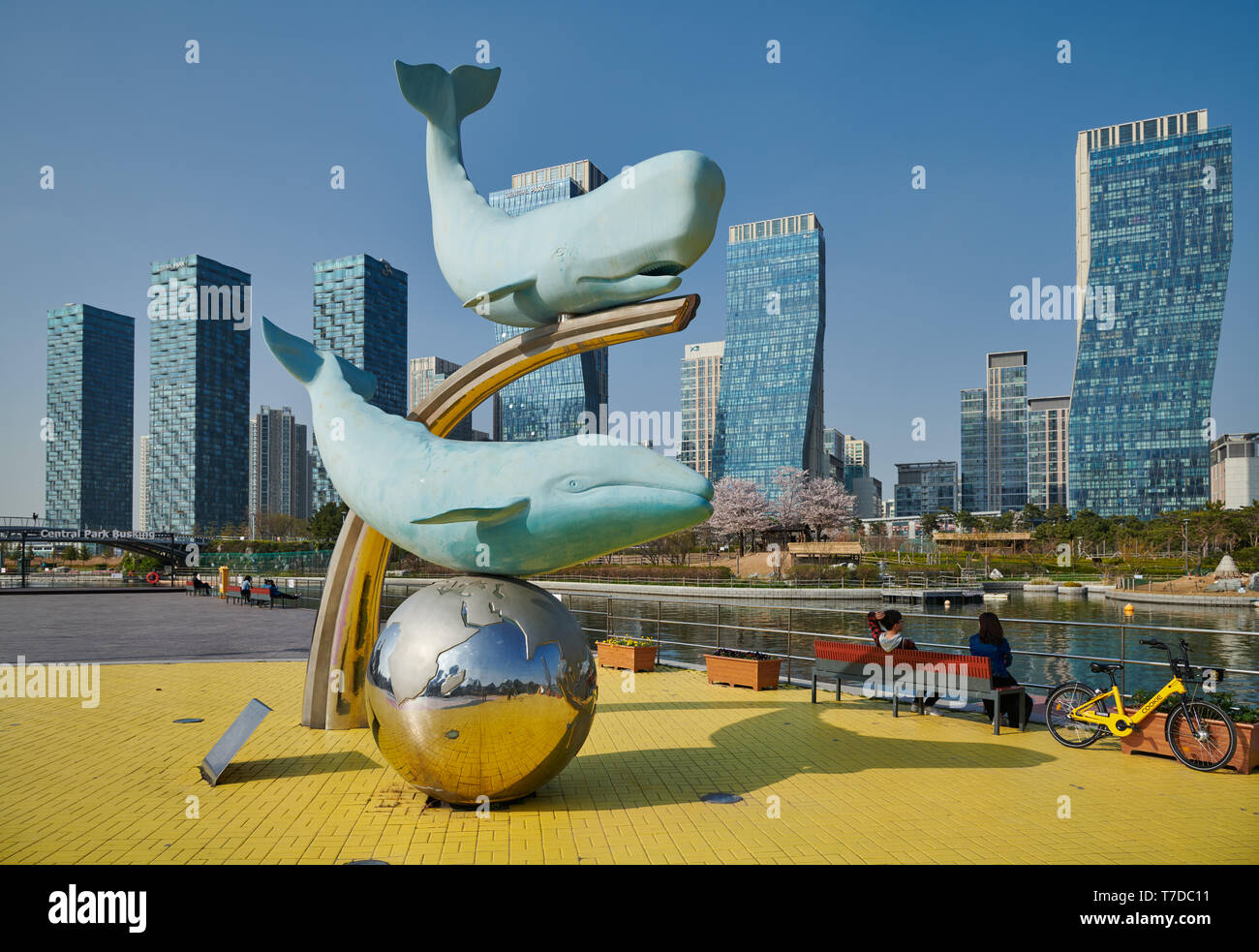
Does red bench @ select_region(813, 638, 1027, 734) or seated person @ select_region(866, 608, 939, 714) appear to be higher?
seated person @ select_region(866, 608, 939, 714)

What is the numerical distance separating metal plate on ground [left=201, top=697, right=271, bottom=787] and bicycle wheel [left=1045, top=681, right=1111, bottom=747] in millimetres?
8862

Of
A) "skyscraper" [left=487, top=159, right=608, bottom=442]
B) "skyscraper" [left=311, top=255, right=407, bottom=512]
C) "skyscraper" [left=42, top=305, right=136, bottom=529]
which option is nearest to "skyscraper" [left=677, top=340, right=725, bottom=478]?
"skyscraper" [left=487, top=159, right=608, bottom=442]

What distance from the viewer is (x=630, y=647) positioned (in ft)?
48.1

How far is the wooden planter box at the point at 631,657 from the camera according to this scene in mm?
14578

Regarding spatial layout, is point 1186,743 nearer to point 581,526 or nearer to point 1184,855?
point 1184,855

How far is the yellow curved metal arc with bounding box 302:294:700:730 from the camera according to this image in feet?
27.6

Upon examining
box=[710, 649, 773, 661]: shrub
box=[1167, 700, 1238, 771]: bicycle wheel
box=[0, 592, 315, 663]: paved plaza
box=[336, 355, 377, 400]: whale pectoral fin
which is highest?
box=[336, 355, 377, 400]: whale pectoral fin

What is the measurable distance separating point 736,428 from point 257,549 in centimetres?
7897

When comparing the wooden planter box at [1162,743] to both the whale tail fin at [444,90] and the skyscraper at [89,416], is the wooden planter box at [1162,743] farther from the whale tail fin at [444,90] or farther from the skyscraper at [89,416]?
the skyscraper at [89,416]

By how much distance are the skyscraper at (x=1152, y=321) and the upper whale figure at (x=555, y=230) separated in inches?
5288

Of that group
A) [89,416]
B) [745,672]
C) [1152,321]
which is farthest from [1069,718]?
[1152,321]

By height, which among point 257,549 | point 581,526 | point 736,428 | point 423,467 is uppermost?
point 736,428

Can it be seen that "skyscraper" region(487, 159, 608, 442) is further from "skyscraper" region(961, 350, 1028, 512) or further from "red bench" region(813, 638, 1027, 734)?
"skyscraper" region(961, 350, 1028, 512)
